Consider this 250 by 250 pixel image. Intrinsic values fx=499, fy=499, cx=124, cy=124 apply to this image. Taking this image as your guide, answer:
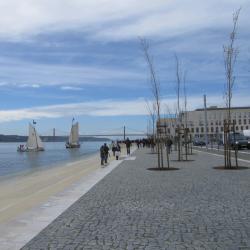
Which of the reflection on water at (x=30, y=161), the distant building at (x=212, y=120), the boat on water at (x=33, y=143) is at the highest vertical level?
the distant building at (x=212, y=120)

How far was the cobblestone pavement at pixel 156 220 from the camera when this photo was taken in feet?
23.4

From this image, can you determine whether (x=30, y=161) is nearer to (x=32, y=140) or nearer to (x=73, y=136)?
(x=32, y=140)

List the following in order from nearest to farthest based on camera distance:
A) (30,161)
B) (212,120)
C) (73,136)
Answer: (30,161)
(212,120)
(73,136)

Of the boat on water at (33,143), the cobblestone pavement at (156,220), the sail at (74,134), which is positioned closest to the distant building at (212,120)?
the sail at (74,134)

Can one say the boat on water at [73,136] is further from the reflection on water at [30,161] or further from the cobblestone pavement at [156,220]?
the cobblestone pavement at [156,220]

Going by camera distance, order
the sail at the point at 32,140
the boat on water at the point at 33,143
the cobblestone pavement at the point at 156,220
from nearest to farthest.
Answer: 1. the cobblestone pavement at the point at 156,220
2. the boat on water at the point at 33,143
3. the sail at the point at 32,140

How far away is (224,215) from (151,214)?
136cm

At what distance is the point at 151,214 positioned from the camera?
9.44 metres

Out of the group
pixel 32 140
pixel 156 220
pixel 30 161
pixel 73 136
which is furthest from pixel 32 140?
pixel 156 220

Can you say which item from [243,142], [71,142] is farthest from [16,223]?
[71,142]

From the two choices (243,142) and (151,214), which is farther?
(243,142)

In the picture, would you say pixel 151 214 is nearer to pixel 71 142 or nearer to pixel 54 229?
pixel 54 229

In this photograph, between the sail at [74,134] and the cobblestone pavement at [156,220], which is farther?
the sail at [74,134]

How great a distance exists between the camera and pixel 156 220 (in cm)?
880
